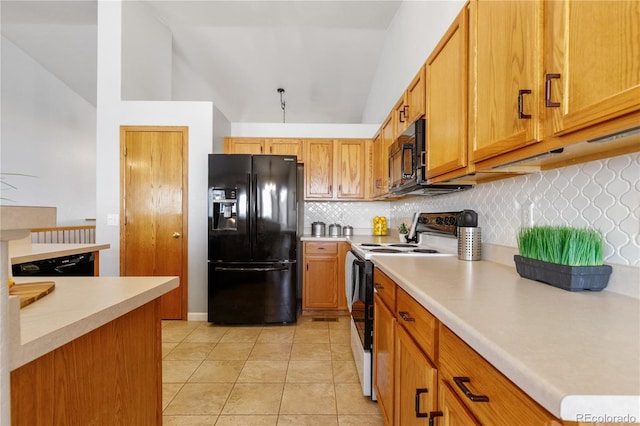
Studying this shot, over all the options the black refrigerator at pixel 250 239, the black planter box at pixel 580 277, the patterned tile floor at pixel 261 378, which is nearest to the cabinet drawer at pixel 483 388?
the black planter box at pixel 580 277

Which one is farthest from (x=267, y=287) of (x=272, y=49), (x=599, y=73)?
(x=272, y=49)

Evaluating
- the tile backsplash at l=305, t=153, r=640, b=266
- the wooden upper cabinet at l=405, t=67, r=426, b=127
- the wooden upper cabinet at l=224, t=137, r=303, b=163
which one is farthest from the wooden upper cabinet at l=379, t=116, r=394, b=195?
the wooden upper cabinet at l=224, t=137, r=303, b=163

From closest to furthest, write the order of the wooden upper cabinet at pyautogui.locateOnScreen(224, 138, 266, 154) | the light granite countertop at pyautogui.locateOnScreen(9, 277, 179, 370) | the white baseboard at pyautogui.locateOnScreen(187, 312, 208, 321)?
the light granite countertop at pyautogui.locateOnScreen(9, 277, 179, 370), the white baseboard at pyautogui.locateOnScreen(187, 312, 208, 321), the wooden upper cabinet at pyautogui.locateOnScreen(224, 138, 266, 154)

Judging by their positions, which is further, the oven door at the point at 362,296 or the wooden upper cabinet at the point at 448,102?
the oven door at the point at 362,296

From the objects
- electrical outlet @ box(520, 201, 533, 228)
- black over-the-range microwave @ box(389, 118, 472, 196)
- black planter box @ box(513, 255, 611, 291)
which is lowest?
black planter box @ box(513, 255, 611, 291)

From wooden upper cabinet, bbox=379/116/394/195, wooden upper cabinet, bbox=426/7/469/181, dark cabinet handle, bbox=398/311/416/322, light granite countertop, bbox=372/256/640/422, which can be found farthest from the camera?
wooden upper cabinet, bbox=379/116/394/195

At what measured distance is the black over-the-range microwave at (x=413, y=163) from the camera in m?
1.84

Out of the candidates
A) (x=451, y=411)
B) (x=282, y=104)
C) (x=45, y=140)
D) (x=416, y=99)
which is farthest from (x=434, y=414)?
(x=45, y=140)

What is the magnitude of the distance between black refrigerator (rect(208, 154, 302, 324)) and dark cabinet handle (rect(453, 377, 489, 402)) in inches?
99.9

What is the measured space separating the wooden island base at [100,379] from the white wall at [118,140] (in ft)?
7.53

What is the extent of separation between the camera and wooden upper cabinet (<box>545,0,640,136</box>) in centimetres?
63

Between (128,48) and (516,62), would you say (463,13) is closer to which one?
(516,62)

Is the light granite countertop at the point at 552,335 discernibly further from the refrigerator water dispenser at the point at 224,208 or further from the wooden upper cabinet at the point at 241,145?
the wooden upper cabinet at the point at 241,145

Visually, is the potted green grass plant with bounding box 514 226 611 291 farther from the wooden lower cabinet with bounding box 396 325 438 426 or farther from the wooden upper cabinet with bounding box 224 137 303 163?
the wooden upper cabinet with bounding box 224 137 303 163
